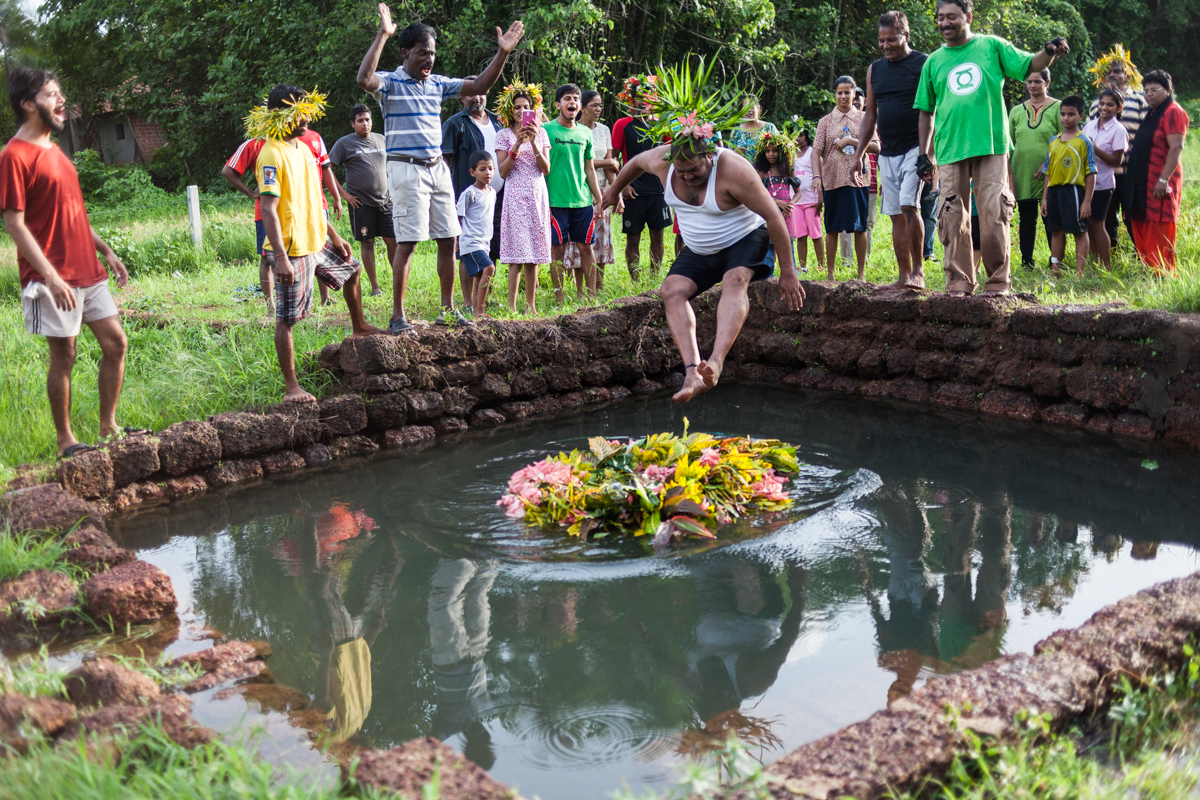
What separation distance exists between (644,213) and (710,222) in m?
3.61

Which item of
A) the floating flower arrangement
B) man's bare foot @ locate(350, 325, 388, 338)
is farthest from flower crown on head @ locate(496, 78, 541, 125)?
the floating flower arrangement

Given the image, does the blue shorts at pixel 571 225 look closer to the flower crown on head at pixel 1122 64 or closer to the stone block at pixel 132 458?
the stone block at pixel 132 458

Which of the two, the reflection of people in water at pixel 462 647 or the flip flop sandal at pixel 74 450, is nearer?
the reflection of people in water at pixel 462 647

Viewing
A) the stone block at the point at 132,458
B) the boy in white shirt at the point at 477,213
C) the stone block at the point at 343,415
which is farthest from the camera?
the boy in white shirt at the point at 477,213

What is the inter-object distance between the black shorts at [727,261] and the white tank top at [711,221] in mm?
37

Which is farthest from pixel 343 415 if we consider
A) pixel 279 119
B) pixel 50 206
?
pixel 50 206

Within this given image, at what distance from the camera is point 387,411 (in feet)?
23.6

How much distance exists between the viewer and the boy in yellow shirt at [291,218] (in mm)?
6262

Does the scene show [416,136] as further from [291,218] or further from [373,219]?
[373,219]

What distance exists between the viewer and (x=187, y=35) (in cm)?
2109

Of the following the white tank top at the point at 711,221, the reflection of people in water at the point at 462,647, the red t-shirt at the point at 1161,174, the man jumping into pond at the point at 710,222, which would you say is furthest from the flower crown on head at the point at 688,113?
the red t-shirt at the point at 1161,174

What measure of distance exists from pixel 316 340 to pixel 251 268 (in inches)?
216

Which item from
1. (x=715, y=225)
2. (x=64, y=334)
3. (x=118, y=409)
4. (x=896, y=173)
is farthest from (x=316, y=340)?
(x=896, y=173)

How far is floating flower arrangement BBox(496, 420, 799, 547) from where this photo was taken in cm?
498
